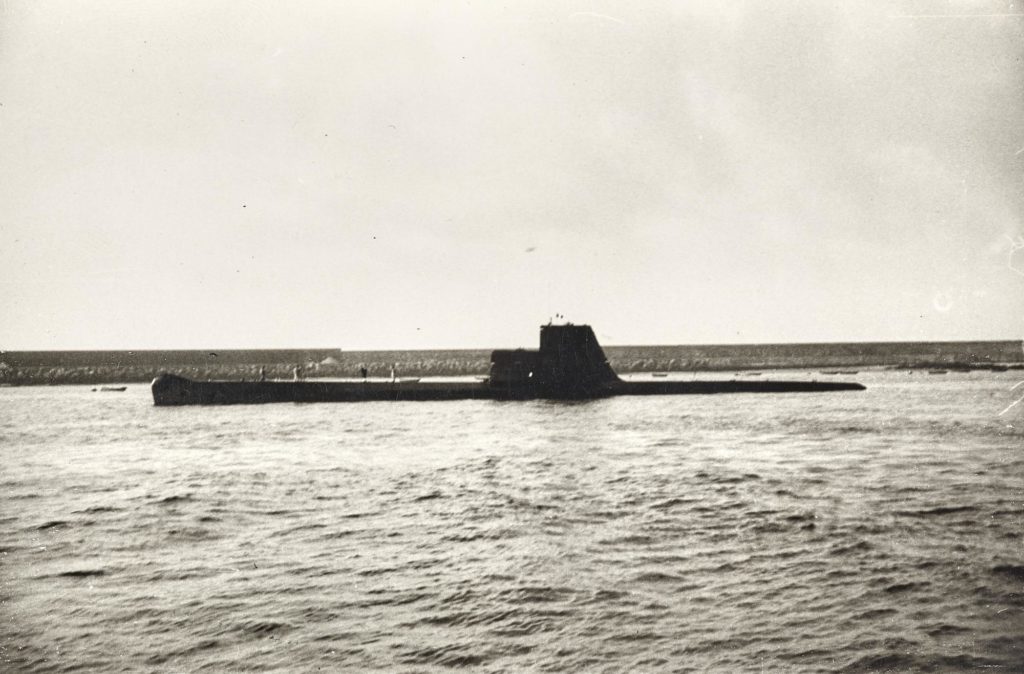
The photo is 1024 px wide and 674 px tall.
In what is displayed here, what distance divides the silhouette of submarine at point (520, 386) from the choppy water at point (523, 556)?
15792 millimetres

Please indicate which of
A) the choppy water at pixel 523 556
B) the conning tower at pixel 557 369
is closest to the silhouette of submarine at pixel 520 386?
the conning tower at pixel 557 369

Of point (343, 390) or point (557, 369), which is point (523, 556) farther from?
point (343, 390)

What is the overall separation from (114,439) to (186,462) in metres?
8.09

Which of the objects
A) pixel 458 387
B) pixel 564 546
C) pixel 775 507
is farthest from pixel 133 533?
pixel 458 387

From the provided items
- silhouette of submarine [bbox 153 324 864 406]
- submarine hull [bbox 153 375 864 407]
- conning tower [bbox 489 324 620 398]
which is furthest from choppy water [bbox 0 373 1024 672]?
submarine hull [bbox 153 375 864 407]

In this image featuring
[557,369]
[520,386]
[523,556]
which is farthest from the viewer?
[520,386]

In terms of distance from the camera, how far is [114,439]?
87.3 feet

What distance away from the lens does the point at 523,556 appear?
1030cm

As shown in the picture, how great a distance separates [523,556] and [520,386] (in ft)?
92.3

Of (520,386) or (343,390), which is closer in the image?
(520,386)

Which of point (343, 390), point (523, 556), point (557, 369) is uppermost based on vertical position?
point (557, 369)

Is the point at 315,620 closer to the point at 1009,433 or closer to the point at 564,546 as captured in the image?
the point at 564,546

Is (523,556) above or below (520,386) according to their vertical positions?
below

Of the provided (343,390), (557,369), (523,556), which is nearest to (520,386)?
(557,369)
